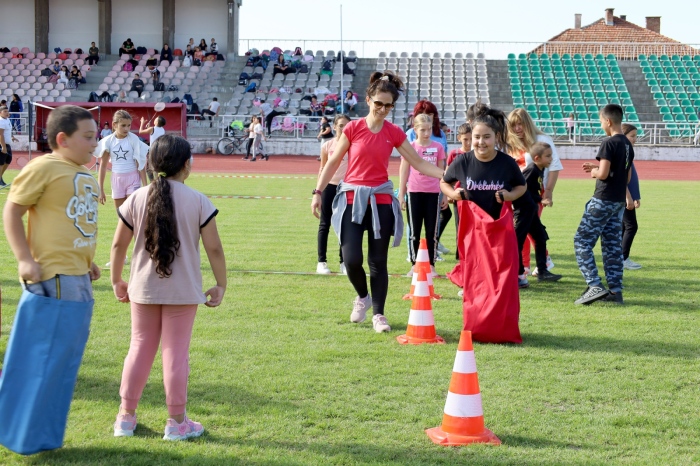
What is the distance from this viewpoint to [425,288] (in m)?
6.74

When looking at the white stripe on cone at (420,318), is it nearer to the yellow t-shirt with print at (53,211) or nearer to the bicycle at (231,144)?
the yellow t-shirt with print at (53,211)

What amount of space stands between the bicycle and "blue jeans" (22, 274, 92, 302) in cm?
3256

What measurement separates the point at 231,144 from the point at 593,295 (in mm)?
29325

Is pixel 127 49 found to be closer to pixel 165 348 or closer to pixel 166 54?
pixel 166 54

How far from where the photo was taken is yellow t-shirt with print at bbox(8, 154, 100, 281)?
13.6ft

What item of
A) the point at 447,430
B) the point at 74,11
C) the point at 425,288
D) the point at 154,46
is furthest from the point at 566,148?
the point at 447,430

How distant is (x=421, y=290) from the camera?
671cm

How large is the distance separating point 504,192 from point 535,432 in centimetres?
261

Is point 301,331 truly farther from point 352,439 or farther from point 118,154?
point 118,154

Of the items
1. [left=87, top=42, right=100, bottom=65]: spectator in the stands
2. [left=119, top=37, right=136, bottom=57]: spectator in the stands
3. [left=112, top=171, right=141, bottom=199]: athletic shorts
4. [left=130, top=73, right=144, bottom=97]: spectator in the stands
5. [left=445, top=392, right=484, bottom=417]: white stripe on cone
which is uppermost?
[left=119, top=37, right=136, bottom=57]: spectator in the stands

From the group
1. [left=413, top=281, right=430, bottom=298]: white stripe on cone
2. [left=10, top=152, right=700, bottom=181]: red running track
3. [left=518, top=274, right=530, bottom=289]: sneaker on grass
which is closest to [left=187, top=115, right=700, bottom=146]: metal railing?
[left=10, top=152, right=700, bottom=181]: red running track

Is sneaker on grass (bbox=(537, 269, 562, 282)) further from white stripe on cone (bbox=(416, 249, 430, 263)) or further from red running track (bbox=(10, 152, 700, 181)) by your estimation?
red running track (bbox=(10, 152, 700, 181))

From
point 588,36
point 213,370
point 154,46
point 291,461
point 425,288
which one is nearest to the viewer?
point 291,461

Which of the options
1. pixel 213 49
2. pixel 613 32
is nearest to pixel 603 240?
pixel 213 49
